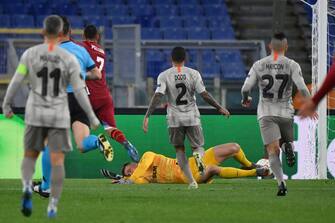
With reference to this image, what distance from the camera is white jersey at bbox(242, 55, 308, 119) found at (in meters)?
14.8

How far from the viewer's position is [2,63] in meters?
23.5

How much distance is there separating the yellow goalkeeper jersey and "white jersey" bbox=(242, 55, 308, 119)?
3341mm

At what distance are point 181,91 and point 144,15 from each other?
49.6ft

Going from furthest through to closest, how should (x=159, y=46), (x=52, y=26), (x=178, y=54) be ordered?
(x=159, y=46), (x=178, y=54), (x=52, y=26)

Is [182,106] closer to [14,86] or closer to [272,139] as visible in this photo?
[272,139]

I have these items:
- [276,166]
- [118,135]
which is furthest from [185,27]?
[276,166]

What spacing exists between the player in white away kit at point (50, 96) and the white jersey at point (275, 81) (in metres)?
4.37

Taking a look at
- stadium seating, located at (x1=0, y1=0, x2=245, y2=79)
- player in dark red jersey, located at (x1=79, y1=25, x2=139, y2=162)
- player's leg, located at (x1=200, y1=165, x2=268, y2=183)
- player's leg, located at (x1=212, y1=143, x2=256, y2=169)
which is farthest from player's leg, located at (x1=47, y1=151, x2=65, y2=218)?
stadium seating, located at (x1=0, y1=0, x2=245, y2=79)

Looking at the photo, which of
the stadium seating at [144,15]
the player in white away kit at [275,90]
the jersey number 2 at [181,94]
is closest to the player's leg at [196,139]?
the jersey number 2 at [181,94]

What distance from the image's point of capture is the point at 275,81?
14.8 metres

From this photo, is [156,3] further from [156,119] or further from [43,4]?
[156,119]

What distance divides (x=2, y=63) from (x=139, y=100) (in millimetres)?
3439

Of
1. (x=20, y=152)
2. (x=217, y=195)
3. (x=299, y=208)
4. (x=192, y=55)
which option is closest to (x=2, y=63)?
(x=20, y=152)

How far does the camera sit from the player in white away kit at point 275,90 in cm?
1474
